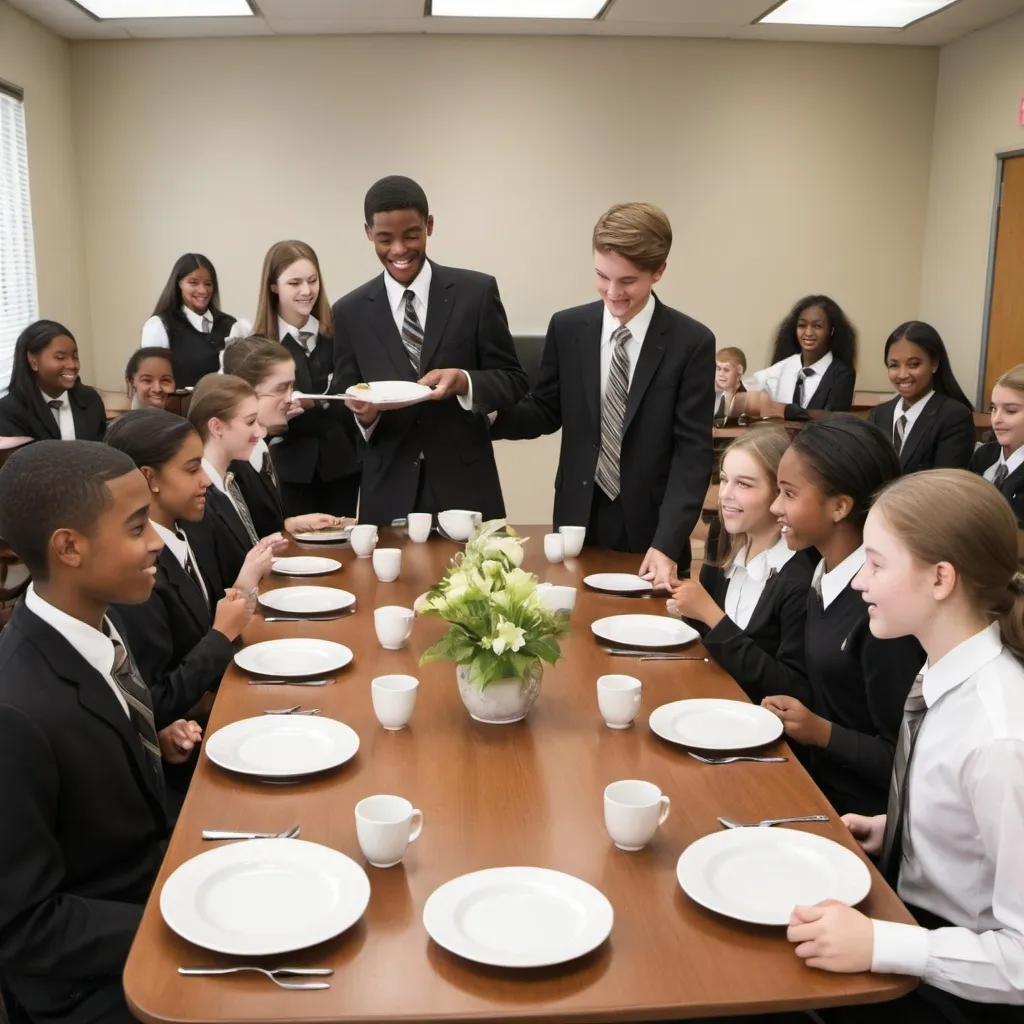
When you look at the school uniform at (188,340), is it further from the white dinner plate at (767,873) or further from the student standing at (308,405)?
the white dinner plate at (767,873)

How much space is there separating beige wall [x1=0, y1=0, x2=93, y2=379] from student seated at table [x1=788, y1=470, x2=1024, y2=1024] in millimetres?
5712

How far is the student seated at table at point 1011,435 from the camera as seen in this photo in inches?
165

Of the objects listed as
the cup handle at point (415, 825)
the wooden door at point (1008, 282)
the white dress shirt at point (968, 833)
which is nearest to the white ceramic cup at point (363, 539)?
the cup handle at point (415, 825)

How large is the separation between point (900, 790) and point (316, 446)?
104 inches

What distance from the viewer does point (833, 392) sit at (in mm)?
5926

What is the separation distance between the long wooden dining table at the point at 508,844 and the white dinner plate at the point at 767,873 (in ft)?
0.08

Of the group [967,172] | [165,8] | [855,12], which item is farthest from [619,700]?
[967,172]

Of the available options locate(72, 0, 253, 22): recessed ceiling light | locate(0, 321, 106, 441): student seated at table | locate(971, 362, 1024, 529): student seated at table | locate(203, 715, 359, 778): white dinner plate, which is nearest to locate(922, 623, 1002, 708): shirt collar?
locate(203, 715, 359, 778): white dinner plate

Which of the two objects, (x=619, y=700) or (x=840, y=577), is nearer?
(x=619, y=700)

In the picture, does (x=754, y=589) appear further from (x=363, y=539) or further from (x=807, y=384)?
(x=807, y=384)

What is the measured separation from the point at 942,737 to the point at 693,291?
19.5 ft

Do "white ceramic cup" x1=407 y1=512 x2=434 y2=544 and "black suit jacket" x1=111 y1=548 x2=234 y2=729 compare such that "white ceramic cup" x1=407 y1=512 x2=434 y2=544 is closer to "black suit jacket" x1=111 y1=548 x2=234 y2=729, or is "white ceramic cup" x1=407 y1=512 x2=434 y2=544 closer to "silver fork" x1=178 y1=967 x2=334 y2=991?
"black suit jacket" x1=111 y1=548 x2=234 y2=729

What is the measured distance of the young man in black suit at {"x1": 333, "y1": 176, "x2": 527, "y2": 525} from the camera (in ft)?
10.6

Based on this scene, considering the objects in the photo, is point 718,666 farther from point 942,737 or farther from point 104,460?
point 104,460
